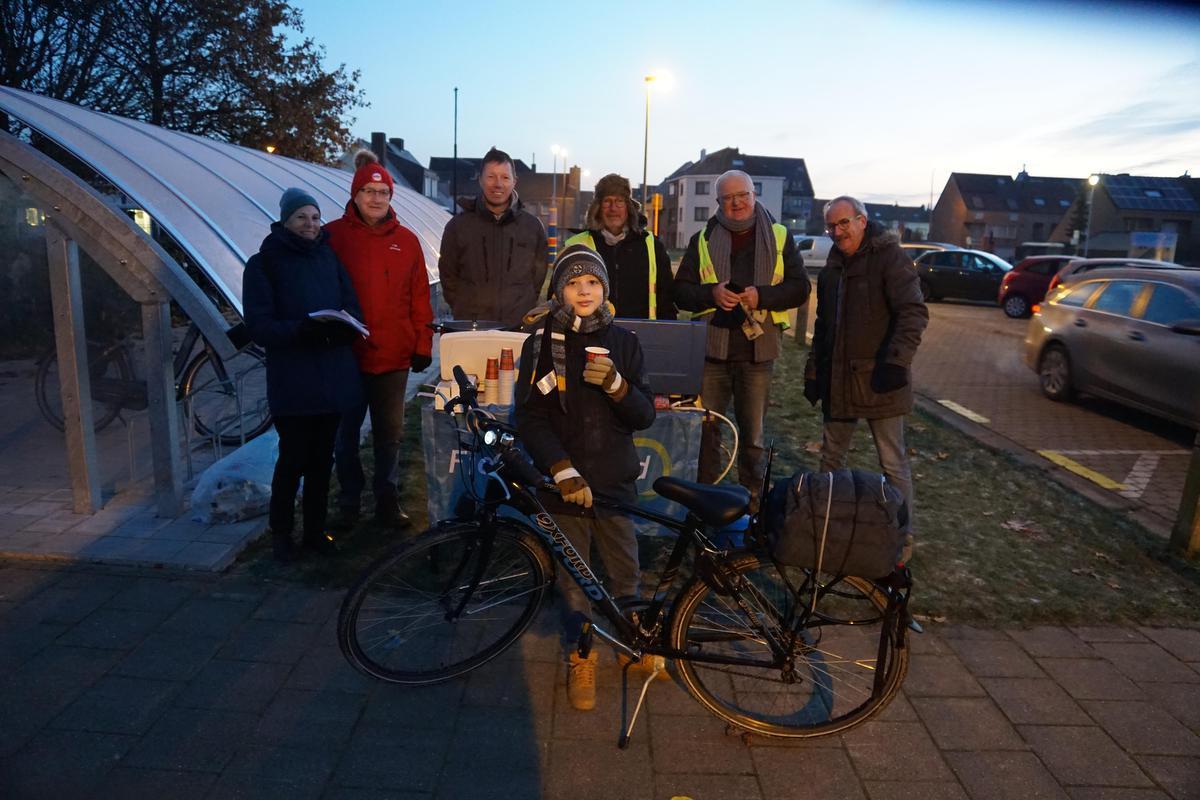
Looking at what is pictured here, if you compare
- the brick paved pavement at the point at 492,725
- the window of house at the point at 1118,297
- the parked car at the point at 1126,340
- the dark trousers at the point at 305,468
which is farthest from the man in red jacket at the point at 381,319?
the window of house at the point at 1118,297

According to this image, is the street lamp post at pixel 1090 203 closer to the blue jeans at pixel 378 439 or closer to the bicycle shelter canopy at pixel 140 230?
the bicycle shelter canopy at pixel 140 230

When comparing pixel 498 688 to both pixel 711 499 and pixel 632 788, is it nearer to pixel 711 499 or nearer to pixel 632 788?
pixel 632 788

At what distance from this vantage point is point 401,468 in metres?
6.18

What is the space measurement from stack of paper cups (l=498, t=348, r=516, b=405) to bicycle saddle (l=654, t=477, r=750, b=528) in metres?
1.31

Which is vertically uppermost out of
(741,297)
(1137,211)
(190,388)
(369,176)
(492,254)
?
(1137,211)

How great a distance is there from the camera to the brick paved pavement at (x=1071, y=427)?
6.52 metres

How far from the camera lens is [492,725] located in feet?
10.2

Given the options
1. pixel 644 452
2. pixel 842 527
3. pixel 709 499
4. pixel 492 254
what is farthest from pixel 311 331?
pixel 842 527

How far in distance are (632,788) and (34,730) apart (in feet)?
6.98

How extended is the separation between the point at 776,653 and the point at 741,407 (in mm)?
1924

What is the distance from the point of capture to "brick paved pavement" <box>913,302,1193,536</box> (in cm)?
652

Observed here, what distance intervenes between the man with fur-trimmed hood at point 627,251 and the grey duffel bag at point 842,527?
225cm

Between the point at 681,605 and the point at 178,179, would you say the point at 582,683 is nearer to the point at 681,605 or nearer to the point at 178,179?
the point at 681,605

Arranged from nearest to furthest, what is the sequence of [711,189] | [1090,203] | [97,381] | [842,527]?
[842,527]
[97,381]
[1090,203]
[711,189]
